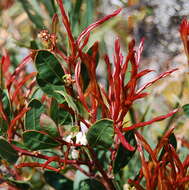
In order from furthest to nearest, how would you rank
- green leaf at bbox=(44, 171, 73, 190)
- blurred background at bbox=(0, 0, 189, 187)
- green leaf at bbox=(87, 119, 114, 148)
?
blurred background at bbox=(0, 0, 189, 187) < green leaf at bbox=(44, 171, 73, 190) < green leaf at bbox=(87, 119, 114, 148)

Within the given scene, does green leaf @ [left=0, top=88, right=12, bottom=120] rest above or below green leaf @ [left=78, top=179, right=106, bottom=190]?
above

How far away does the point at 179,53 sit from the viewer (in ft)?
4.56

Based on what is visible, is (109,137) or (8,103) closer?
(109,137)

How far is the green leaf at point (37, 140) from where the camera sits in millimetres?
637

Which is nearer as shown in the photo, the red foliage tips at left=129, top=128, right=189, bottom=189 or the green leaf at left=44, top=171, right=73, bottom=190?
the red foliage tips at left=129, top=128, right=189, bottom=189

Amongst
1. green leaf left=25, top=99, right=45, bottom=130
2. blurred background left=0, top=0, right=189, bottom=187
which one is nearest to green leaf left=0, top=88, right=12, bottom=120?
green leaf left=25, top=99, right=45, bottom=130

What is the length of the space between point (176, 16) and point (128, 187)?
725 mm

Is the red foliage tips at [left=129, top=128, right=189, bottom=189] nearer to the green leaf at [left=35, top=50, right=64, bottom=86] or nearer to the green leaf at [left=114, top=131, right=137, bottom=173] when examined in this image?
the green leaf at [left=114, top=131, right=137, bottom=173]

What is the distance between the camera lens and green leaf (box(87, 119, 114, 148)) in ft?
1.95

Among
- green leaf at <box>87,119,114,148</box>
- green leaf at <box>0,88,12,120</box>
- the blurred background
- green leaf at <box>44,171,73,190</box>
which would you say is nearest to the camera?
green leaf at <box>87,119,114,148</box>

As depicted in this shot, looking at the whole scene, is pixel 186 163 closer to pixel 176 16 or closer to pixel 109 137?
pixel 109 137

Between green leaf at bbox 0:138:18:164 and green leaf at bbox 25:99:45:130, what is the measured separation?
0.04 meters

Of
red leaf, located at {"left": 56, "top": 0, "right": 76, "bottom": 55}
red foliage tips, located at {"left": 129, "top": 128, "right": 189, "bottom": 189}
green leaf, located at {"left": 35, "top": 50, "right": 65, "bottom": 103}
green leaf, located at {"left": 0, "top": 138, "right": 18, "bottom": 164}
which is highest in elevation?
red leaf, located at {"left": 56, "top": 0, "right": 76, "bottom": 55}

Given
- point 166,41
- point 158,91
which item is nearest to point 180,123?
point 158,91
